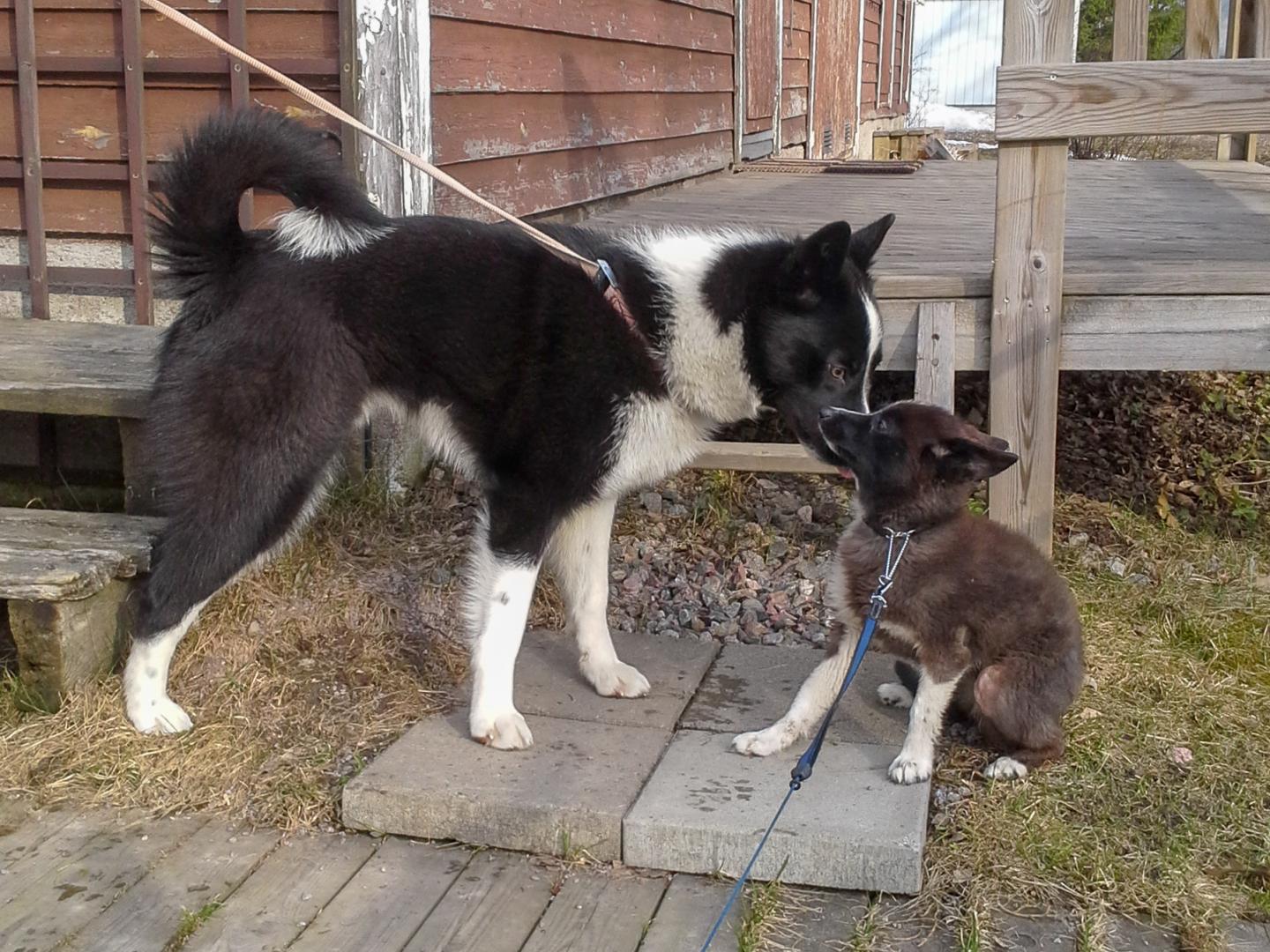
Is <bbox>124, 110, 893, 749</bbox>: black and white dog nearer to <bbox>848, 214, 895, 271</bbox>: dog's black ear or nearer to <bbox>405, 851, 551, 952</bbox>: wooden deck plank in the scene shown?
<bbox>848, 214, 895, 271</bbox>: dog's black ear

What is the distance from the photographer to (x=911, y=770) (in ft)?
9.78

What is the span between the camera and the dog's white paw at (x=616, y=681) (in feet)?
11.5

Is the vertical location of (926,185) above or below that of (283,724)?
above

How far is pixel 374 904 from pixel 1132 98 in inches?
114

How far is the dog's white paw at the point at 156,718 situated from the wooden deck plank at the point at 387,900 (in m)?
0.74

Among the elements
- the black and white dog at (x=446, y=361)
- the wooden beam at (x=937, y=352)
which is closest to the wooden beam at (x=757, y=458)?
the wooden beam at (x=937, y=352)

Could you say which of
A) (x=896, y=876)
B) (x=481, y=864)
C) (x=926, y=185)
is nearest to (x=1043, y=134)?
(x=896, y=876)

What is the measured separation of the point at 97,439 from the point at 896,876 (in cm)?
317

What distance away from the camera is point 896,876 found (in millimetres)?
2695

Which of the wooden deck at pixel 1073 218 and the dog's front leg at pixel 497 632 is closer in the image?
the dog's front leg at pixel 497 632

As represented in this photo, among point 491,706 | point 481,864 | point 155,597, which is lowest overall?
A: point 481,864

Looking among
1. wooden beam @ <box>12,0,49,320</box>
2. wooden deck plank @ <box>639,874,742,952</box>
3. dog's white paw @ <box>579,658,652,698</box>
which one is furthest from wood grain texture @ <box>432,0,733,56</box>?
wooden deck plank @ <box>639,874,742,952</box>

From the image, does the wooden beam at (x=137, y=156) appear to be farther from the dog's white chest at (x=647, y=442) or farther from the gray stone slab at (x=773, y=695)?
the gray stone slab at (x=773, y=695)

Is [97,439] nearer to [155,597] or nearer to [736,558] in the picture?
[155,597]
